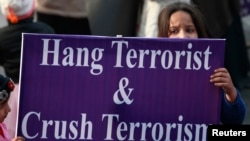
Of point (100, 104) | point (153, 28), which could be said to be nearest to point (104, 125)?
point (100, 104)

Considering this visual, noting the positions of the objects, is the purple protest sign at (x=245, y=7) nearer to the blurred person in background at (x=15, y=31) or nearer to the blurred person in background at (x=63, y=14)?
the blurred person in background at (x=63, y=14)

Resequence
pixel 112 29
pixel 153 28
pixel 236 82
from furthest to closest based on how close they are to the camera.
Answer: pixel 236 82 < pixel 112 29 < pixel 153 28

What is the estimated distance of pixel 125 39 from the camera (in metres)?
4.07

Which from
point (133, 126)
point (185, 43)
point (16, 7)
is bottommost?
point (133, 126)

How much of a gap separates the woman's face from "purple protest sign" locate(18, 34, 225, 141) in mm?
563

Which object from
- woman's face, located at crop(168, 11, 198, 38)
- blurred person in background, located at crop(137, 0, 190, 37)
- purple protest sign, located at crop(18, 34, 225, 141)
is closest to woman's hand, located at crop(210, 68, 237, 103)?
purple protest sign, located at crop(18, 34, 225, 141)

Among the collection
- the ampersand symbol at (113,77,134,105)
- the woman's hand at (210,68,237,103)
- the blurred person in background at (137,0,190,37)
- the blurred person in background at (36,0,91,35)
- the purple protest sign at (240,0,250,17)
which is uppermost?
the purple protest sign at (240,0,250,17)

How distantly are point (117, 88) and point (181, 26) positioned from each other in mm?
756

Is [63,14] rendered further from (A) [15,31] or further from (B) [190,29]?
(B) [190,29]

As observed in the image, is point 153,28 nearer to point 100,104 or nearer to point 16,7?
point 16,7

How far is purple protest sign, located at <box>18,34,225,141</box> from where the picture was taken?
13.4ft

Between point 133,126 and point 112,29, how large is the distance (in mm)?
2673

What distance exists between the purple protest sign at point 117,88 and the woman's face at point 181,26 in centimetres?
56

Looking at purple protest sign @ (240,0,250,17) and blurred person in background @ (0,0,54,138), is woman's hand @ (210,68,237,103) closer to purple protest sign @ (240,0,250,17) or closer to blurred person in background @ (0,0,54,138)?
blurred person in background @ (0,0,54,138)
